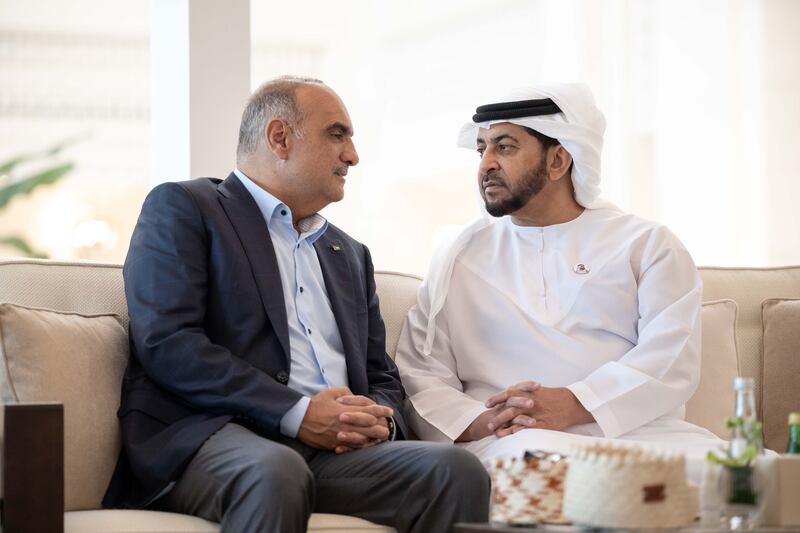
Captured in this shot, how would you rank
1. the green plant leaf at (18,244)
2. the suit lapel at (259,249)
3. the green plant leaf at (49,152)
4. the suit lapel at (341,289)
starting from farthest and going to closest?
1. the green plant leaf at (18,244)
2. the green plant leaf at (49,152)
3. the suit lapel at (341,289)
4. the suit lapel at (259,249)

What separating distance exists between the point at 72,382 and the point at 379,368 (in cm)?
91

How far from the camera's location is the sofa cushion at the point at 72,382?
2.58 m

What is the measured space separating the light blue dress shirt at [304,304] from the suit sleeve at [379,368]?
5.1 inches

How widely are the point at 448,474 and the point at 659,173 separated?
4766 mm

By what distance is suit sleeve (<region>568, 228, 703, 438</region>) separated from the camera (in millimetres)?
3070

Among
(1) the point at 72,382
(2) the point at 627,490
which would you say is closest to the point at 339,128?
(1) the point at 72,382

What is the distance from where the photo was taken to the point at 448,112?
833 centimetres

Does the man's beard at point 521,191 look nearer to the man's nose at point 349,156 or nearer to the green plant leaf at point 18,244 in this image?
the man's nose at point 349,156

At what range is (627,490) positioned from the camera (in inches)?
69.9

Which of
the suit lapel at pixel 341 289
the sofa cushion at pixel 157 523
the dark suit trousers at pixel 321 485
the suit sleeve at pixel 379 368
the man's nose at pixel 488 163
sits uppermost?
the man's nose at pixel 488 163

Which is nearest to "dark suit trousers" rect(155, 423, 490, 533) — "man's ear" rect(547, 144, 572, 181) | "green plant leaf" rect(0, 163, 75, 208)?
"man's ear" rect(547, 144, 572, 181)

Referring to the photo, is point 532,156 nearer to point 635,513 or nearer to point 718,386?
point 718,386

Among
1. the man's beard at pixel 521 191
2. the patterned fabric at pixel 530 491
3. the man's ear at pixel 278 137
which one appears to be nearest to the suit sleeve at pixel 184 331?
the man's ear at pixel 278 137

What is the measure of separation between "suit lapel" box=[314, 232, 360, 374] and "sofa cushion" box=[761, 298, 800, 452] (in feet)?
4.67
